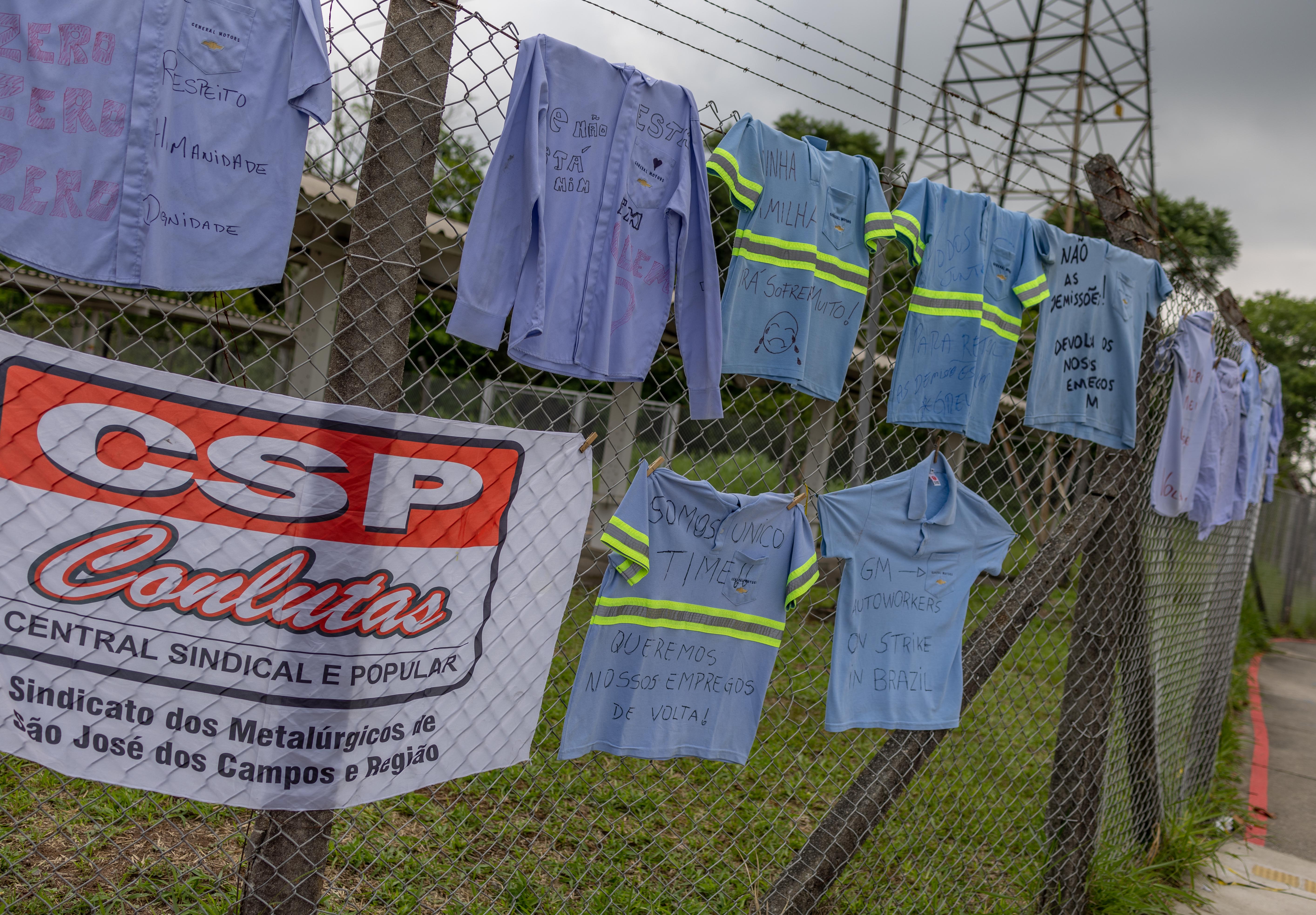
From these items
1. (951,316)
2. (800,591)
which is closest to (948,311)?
(951,316)

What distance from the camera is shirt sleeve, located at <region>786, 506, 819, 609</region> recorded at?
243cm

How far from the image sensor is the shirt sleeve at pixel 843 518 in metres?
2.55

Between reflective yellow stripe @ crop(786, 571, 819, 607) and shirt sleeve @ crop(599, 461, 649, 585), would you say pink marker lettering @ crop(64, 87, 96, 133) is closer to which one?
shirt sleeve @ crop(599, 461, 649, 585)

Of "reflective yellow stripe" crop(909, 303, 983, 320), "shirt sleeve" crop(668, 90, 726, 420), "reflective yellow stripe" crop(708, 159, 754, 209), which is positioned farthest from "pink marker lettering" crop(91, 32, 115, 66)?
"reflective yellow stripe" crop(909, 303, 983, 320)

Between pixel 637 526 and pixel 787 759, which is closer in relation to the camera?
pixel 637 526

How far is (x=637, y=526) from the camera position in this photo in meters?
2.17

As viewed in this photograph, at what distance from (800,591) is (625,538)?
57 cm

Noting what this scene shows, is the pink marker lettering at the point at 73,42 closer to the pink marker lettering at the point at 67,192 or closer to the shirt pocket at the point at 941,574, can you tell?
the pink marker lettering at the point at 67,192

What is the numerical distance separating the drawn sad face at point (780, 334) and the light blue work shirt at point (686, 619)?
15.6 inches

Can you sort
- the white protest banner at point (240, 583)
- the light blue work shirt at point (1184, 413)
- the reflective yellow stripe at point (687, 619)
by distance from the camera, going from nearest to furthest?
the white protest banner at point (240, 583) → the reflective yellow stripe at point (687, 619) → the light blue work shirt at point (1184, 413)

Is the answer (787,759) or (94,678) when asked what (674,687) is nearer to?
(94,678)

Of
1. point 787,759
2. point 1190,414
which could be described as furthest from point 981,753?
point 1190,414

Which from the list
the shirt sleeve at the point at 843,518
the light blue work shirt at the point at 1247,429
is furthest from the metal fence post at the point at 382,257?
the light blue work shirt at the point at 1247,429

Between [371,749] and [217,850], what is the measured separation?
1.60 meters
